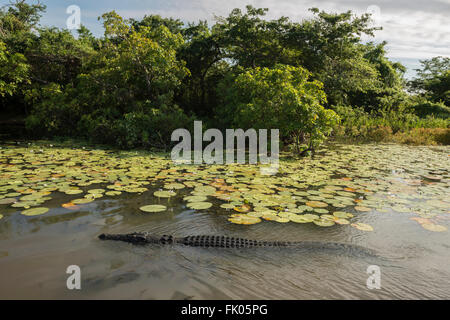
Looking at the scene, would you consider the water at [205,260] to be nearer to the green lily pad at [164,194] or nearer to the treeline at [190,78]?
the green lily pad at [164,194]

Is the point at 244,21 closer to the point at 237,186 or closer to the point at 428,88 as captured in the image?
the point at 237,186

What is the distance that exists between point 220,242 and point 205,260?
0.28 meters

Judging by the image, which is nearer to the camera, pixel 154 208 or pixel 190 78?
pixel 154 208

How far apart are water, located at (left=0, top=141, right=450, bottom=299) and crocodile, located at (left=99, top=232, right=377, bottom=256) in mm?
66

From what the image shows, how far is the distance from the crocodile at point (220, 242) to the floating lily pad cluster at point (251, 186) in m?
0.51

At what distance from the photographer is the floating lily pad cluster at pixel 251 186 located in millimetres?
3842

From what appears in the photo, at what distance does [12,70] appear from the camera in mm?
9281

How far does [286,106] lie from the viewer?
7293mm

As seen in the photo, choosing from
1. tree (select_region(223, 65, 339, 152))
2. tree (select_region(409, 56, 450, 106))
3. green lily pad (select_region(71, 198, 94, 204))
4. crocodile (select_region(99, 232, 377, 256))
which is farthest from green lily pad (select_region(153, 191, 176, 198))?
tree (select_region(409, 56, 450, 106))

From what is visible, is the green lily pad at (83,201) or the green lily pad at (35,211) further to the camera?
the green lily pad at (83,201)

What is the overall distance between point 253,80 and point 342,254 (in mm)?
5907

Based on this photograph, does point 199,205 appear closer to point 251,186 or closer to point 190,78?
point 251,186

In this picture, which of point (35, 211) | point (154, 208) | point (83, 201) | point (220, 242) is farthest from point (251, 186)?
point (35, 211)

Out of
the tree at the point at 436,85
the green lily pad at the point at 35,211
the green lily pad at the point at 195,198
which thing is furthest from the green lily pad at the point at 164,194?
the tree at the point at 436,85
